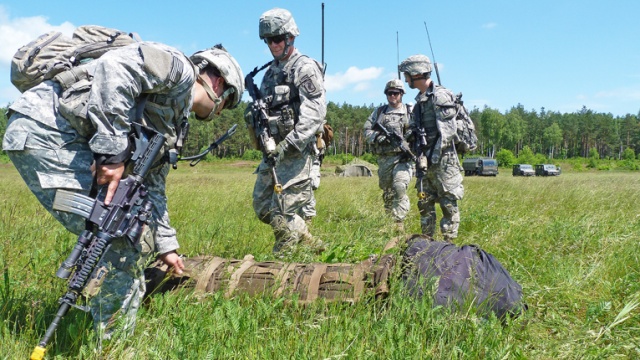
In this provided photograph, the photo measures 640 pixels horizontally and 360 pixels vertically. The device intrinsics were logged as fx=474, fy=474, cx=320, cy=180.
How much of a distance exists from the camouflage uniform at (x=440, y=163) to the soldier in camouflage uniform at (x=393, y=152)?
443 mm

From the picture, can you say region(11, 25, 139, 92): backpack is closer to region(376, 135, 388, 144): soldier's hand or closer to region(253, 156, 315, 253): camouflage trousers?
region(253, 156, 315, 253): camouflage trousers

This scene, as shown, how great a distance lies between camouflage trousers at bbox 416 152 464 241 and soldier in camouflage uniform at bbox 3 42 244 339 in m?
4.27

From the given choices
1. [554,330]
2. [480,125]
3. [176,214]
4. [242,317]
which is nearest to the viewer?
[242,317]

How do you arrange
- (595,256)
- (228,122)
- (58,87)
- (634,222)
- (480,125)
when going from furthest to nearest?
(480,125), (228,122), (634,222), (595,256), (58,87)

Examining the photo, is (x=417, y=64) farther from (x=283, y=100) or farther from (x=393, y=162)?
(x=283, y=100)

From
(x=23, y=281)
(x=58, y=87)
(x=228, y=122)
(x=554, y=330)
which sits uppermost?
(x=228, y=122)

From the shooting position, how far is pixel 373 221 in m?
4.89

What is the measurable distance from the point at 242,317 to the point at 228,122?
84.7 m

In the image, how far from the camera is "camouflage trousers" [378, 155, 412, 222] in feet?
22.1

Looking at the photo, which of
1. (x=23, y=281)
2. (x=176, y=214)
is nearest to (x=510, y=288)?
(x=23, y=281)

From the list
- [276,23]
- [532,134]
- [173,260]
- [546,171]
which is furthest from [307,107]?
[532,134]

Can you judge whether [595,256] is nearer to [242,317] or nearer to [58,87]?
[242,317]

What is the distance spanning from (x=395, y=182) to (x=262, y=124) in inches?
111

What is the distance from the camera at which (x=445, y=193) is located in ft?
19.8
